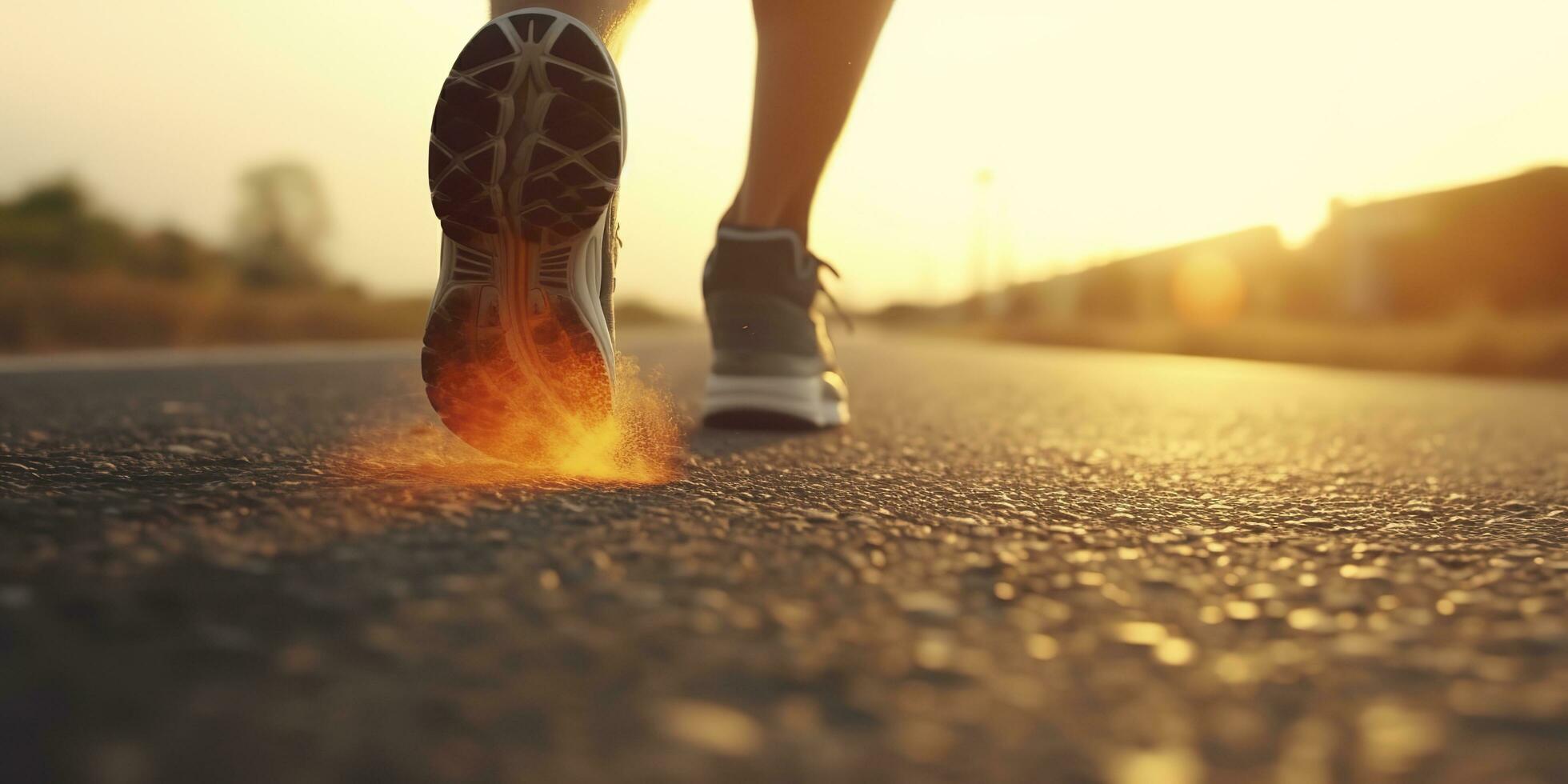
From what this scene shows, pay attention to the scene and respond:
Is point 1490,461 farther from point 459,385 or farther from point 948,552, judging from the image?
point 459,385

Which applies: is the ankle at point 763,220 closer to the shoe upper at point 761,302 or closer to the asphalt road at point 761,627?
the shoe upper at point 761,302

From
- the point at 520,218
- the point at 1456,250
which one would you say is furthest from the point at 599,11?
the point at 1456,250

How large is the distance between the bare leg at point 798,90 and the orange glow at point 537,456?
23.6 inches

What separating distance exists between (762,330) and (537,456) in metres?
0.68

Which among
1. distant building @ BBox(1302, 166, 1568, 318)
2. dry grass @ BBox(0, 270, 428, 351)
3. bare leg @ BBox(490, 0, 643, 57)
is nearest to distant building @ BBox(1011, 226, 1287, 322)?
distant building @ BBox(1302, 166, 1568, 318)

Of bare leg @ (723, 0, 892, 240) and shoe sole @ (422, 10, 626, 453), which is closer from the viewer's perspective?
shoe sole @ (422, 10, 626, 453)

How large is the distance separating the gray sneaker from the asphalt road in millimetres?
551

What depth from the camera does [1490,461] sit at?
1.96m

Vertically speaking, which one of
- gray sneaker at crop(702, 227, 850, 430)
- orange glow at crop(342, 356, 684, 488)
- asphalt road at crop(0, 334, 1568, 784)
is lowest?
asphalt road at crop(0, 334, 1568, 784)

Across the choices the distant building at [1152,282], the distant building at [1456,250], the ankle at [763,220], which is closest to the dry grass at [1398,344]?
the distant building at [1456,250]

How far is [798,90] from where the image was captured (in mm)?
1964

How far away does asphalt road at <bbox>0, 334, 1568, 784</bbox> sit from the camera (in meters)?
0.51

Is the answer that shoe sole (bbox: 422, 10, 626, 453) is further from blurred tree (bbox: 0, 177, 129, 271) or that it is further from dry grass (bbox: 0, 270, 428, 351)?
blurred tree (bbox: 0, 177, 129, 271)

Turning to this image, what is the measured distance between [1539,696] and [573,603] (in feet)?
1.84
